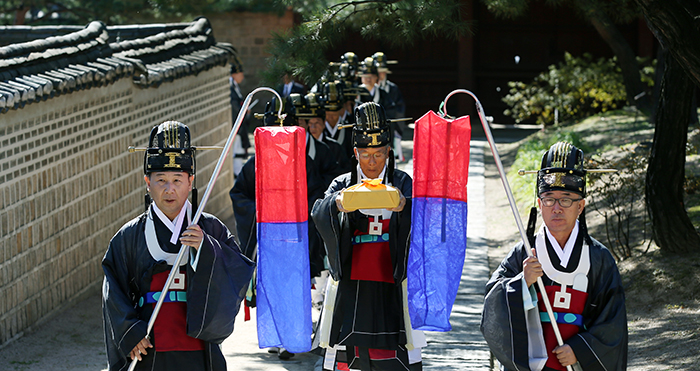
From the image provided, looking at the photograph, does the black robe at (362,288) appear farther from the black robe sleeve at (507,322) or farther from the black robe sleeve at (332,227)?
the black robe sleeve at (507,322)

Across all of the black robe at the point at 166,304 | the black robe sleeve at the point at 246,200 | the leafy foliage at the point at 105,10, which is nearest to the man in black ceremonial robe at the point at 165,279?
the black robe at the point at 166,304

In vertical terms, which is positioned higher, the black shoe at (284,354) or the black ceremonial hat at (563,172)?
the black ceremonial hat at (563,172)

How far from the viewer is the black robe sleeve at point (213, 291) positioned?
4.00 meters

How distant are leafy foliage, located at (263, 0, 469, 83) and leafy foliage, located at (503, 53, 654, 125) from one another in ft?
33.8

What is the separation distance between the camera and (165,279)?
407 cm

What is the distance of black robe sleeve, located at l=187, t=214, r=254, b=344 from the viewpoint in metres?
4.00

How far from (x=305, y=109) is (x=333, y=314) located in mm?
2733

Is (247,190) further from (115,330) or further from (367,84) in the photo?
(367,84)

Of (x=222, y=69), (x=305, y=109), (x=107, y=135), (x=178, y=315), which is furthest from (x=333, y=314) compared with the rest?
(x=222, y=69)

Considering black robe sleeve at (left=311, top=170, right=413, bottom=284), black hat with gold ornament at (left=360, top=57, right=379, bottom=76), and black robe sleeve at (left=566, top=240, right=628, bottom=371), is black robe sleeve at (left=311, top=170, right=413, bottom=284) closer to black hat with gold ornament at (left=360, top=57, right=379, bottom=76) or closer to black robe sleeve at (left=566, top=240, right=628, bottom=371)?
black robe sleeve at (left=566, top=240, right=628, bottom=371)

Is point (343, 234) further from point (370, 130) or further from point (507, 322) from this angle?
point (507, 322)

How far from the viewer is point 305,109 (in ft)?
23.5

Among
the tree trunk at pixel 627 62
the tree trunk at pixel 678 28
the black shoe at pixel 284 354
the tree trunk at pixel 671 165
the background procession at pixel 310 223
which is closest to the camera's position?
the background procession at pixel 310 223

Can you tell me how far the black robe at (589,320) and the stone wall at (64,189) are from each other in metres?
4.14
